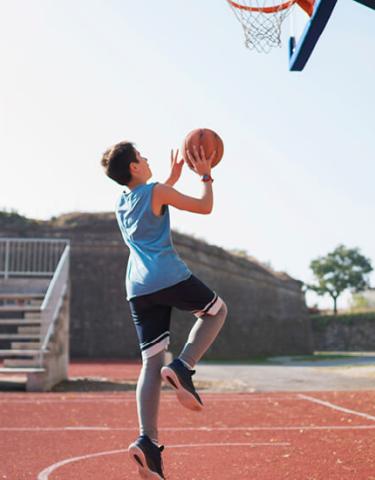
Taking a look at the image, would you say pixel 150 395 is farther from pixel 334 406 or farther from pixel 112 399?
pixel 112 399

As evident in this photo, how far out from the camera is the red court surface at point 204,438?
5281 millimetres

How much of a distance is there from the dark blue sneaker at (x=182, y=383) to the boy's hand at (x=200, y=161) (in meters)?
1.20

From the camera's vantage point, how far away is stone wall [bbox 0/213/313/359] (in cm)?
2667

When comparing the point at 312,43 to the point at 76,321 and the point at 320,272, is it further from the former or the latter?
the point at 320,272

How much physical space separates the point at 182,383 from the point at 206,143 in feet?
4.94

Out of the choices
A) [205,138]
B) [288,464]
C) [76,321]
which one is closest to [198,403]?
[205,138]

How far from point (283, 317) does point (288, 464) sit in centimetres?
3604

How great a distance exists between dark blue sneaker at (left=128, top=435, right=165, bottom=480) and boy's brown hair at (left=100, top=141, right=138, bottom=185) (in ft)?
5.06

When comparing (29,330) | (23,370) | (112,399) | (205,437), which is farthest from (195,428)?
(29,330)

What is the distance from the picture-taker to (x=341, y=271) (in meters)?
86.2

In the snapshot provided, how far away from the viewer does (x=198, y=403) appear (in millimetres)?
3744

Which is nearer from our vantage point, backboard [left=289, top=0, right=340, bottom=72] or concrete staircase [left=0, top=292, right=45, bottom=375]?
backboard [left=289, top=0, right=340, bottom=72]

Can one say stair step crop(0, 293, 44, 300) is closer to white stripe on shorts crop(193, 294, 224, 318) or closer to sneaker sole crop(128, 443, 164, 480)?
white stripe on shorts crop(193, 294, 224, 318)

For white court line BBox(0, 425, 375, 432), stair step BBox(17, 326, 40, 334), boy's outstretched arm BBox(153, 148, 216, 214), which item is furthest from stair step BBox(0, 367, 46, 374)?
boy's outstretched arm BBox(153, 148, 216, 214)
